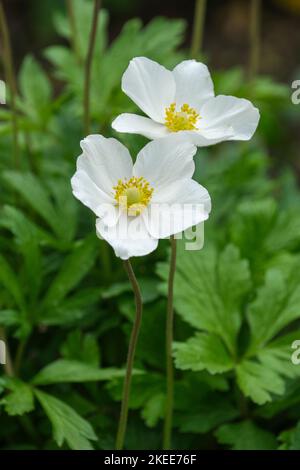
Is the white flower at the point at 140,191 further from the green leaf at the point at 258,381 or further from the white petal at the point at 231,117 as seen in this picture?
the green leaf at the point at 258,381

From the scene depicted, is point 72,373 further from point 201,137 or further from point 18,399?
point 201,137

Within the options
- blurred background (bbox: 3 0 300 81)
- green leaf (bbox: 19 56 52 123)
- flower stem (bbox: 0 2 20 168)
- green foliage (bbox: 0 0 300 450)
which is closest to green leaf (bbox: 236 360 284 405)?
green foliage (bbox: 0 0 300 450)

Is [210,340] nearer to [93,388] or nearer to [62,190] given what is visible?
[93,388]

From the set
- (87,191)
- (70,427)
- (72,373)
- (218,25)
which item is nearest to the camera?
(87,191)

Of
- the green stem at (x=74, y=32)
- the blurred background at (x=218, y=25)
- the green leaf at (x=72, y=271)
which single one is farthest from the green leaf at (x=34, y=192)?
the blurred background at (x=218, y=25)

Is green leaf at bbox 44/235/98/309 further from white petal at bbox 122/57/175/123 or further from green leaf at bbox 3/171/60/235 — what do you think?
white petal at bbox 122/57/175/123

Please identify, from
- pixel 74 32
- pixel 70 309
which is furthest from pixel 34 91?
pixel 70 309
